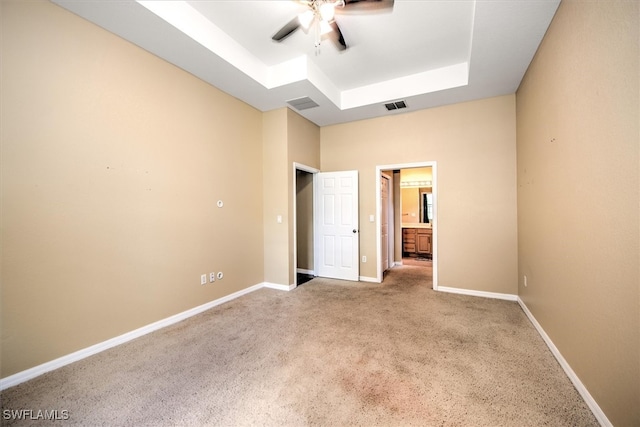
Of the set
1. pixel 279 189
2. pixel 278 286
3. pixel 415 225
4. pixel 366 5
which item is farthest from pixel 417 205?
pixel 366 5

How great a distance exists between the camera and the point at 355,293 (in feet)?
12.8

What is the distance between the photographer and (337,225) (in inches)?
185

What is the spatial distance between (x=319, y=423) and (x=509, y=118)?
4382mm

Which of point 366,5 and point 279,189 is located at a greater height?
point 366,5

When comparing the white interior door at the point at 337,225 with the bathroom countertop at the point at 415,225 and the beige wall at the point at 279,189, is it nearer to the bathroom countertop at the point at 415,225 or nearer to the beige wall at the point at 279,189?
the beige wall at the point at 279,189

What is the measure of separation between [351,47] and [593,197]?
279 cm

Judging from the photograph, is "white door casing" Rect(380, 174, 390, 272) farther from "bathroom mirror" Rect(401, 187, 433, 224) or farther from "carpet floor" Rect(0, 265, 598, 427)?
"bathroom mirror" Rect(401, 187, 433, 224)

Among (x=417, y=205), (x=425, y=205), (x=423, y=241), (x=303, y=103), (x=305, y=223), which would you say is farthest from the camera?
(x=417, y=205)

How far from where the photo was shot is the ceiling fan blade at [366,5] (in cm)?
204

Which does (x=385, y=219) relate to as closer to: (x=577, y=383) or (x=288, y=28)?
(x=577, y=383)

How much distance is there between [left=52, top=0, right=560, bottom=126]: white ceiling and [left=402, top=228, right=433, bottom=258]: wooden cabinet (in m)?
4.23

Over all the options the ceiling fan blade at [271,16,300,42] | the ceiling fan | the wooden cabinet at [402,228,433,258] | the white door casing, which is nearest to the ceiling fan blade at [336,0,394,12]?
the ceiling fan

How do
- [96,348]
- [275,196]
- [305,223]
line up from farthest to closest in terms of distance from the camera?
[305,223]
[275,196]
[96,348]

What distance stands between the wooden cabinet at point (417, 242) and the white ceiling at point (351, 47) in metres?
4.23
